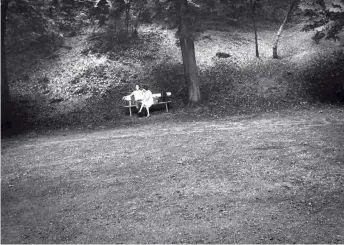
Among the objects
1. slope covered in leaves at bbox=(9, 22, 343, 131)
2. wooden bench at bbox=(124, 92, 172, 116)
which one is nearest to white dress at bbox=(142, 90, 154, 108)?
wooden bench at bbox=(124, 92, 172, 116)

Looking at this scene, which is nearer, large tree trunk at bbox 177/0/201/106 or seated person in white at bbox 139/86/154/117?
large tree trunk at bbox 177/0/201/106

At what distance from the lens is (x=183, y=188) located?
6.30 meters

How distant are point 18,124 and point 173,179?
10308mm

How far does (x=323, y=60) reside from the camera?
1739cm

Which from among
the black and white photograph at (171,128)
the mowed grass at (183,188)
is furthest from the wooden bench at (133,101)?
the mowed grass at (183,188)

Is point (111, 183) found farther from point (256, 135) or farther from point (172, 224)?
point (256, 135)

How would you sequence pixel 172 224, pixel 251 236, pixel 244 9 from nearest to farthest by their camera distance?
pixel 251 236 → pixel 172 224 → pixel 244 9

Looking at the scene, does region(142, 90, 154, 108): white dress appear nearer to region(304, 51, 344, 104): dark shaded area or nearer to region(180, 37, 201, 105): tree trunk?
region(180, 37, 201, 105): tree trunk

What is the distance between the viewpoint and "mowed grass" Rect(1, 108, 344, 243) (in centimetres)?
484

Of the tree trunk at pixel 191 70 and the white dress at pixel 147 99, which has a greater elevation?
the tree trunk at pixel 191 70

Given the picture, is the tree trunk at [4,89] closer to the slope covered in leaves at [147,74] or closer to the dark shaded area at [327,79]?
the slope covered in leaves at [147,74]

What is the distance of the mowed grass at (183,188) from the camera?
15.9ft

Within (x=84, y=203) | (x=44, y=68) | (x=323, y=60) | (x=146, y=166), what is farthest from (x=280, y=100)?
(x=44, y=68)

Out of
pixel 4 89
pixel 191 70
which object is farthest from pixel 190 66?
pixel 4 89
